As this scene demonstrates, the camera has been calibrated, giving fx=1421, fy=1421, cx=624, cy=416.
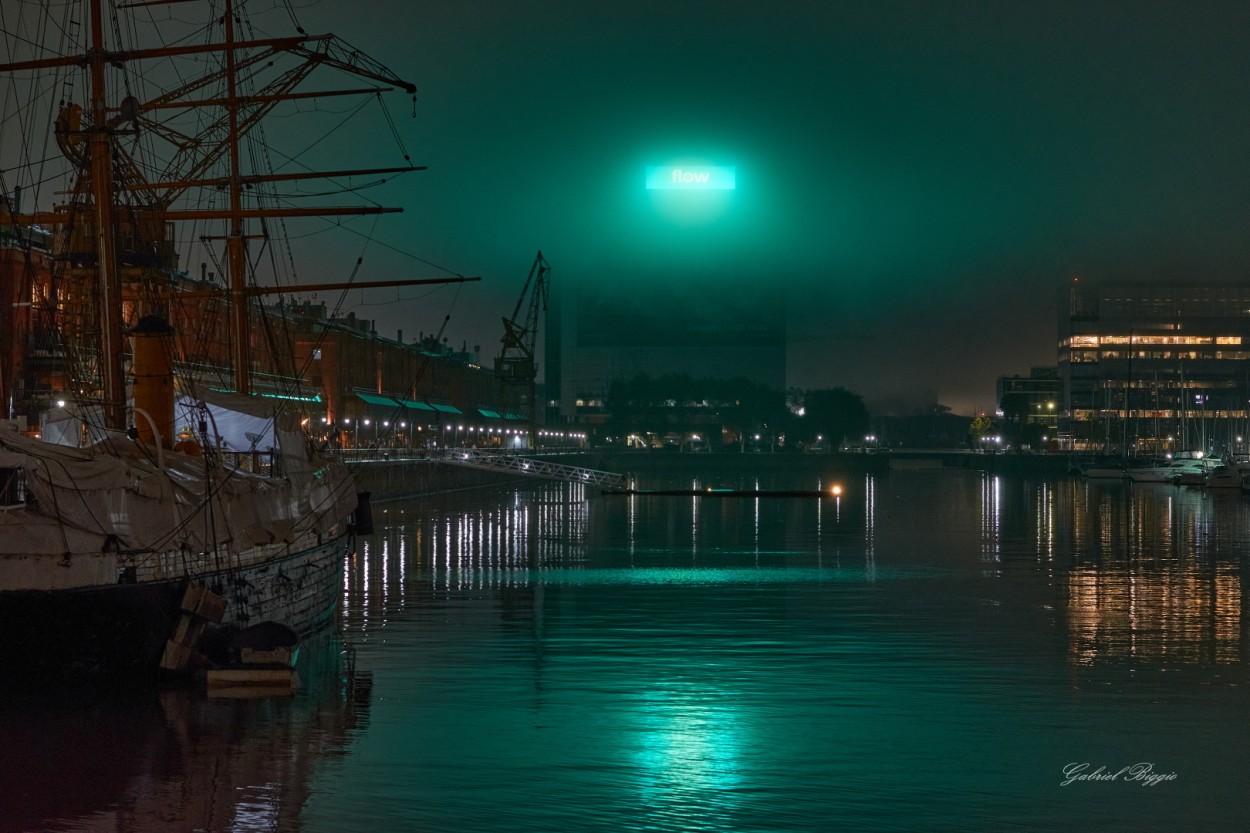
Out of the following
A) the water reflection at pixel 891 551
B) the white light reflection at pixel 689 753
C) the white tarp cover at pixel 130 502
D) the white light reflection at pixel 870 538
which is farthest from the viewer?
the white light reflection at pixel 870 538

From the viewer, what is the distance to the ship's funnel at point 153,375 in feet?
103

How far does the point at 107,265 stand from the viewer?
104 feet

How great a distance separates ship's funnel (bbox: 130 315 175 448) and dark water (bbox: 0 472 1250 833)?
6.31 metres

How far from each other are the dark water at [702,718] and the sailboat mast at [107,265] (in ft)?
25.0

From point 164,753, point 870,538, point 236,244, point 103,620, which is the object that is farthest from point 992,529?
point 164,753

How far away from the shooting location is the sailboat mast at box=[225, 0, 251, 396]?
174ft

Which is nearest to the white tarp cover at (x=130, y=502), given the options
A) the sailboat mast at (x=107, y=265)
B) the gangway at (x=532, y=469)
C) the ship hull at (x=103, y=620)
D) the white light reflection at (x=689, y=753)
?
the ship hull at (x=103, y=620)

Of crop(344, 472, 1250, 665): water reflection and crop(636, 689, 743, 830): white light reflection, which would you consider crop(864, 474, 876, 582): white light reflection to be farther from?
crop(636, 689, 743, 830): white light reflection

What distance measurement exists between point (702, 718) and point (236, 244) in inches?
1514

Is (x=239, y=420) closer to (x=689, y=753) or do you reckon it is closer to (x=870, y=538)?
(x=689, y=753)

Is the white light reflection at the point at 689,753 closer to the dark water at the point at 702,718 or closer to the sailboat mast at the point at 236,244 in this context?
the dark water at the point at 702,718

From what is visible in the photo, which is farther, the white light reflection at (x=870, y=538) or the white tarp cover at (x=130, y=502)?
the white light reflection at (x=870, y=538)

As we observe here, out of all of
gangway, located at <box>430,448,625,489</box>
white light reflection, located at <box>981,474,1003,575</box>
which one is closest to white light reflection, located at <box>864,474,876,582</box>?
white light reflection, located at <box>981,474,1003,575</box>

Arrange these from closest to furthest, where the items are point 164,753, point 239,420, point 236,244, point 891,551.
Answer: point 164,753 → point 239,420 → point 236,244 → point 891,551
